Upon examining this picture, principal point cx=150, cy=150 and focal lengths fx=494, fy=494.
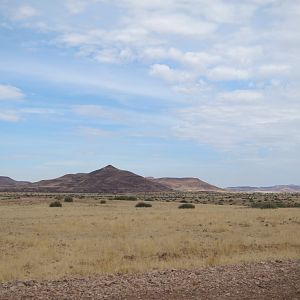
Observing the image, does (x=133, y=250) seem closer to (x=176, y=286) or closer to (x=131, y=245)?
(x=131, y=245)

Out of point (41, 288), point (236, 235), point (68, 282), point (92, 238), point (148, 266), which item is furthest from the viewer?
point (236, 235)

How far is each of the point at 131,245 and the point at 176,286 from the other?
10.4 meters

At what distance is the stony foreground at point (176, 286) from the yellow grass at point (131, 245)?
2.30 metres

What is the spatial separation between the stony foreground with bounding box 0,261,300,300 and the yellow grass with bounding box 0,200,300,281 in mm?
2302

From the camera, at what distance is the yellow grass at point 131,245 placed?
1511cm

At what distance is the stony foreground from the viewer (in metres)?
9.59

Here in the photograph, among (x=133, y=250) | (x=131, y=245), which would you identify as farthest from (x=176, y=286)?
(x=131, y=245)

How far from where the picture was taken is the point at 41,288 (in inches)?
408

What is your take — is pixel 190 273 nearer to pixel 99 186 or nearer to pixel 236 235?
pixel 236 235

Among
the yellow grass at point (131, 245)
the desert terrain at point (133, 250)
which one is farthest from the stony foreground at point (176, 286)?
the yellow grass at point (131, 245)

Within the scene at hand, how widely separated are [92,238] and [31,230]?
498 centimetres

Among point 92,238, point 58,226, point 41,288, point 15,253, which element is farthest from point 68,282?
point 58,226

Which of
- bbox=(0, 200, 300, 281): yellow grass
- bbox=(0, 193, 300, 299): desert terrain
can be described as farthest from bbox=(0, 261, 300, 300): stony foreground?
bbox=(0, 200, 300, 281): yellow grass

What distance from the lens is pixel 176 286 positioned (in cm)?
1045
